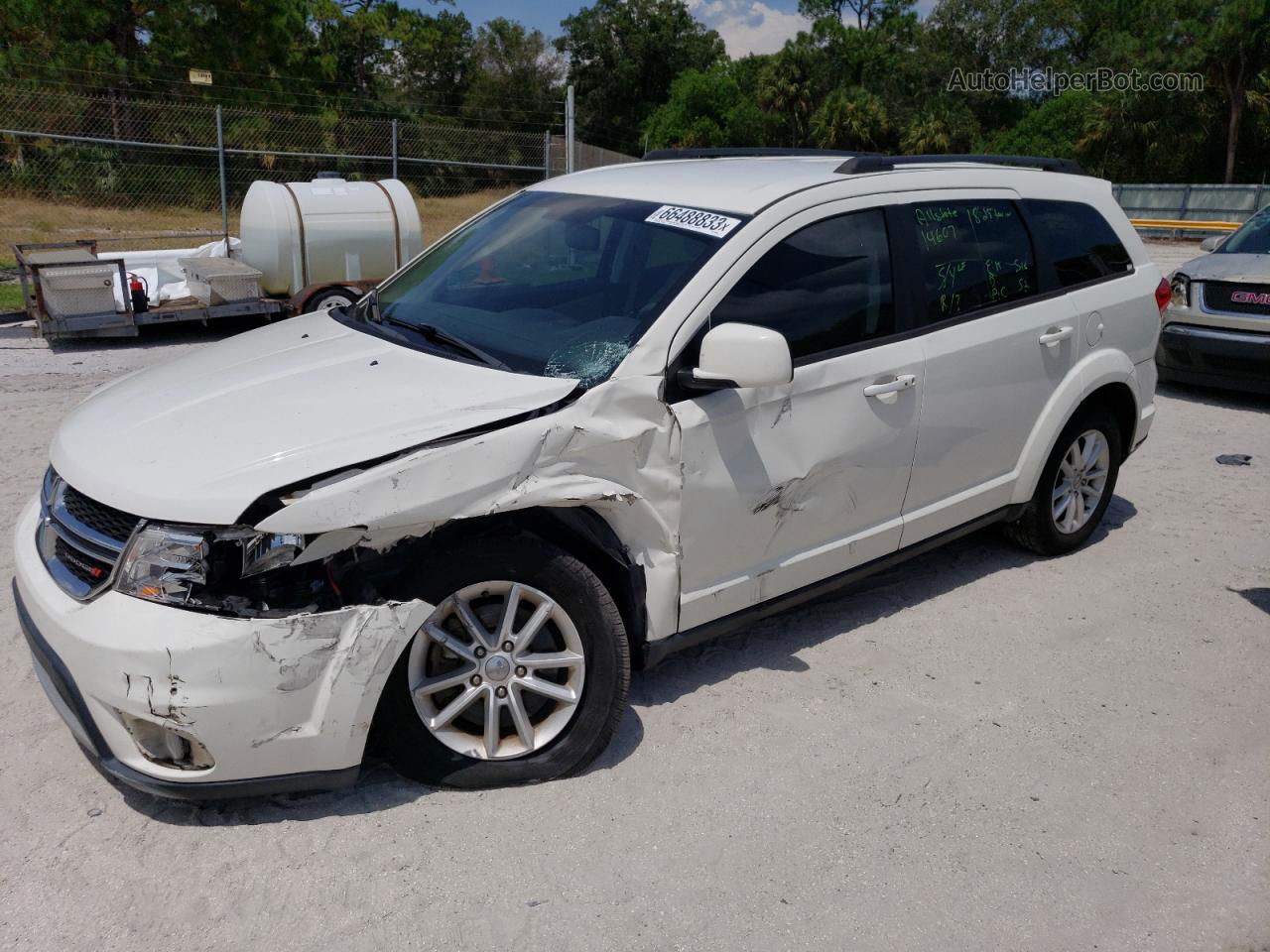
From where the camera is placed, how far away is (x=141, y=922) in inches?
106

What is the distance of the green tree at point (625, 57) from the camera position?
212 feet

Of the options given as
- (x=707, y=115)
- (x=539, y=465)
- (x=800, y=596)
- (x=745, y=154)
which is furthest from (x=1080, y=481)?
(x=707, y=115)

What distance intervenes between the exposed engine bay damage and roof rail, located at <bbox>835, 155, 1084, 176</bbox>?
4.57 ft

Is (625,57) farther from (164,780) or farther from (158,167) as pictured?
(164,780)

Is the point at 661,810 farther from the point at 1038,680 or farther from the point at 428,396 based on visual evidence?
the point at 1038,680

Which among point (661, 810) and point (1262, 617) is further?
point (1262, 617)

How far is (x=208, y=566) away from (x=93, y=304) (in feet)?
25.5

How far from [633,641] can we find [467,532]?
746 millimetres

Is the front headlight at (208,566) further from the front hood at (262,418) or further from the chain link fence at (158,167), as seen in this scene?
the chain link fence at (158,167)

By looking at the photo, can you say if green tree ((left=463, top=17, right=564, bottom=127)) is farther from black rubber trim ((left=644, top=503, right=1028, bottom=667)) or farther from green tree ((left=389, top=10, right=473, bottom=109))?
black rubber trim ((left=644, top=503, right=1028, bottom=667))

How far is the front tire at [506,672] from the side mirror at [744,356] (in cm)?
72

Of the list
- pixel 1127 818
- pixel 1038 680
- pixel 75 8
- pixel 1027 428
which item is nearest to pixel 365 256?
pixel 1027 428

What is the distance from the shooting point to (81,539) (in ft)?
9.59

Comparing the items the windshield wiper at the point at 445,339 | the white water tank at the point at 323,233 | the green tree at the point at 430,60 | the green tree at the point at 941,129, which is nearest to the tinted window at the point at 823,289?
the windshield wiper at the point at 445,339
